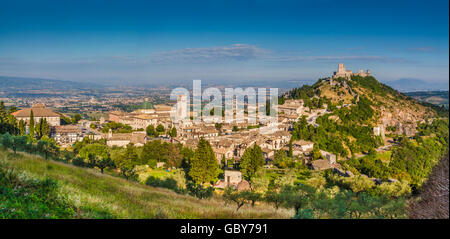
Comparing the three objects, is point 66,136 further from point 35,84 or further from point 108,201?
point 108,201

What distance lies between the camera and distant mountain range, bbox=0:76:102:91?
8466 millimetres

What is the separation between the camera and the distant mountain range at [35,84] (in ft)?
27.8

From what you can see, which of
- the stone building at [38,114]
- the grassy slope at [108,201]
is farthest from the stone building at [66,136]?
the grassy slope at [108,201]

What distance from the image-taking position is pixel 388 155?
100 ft

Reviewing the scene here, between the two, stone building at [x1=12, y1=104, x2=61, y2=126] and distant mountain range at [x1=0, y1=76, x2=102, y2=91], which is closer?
distant mountain range at [x1=0, y1=76, x2=102, y2=91]

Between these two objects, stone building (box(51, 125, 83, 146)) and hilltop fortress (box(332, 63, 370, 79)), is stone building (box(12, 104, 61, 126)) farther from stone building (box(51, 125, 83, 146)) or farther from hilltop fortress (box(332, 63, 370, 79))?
hilltop fortress (box(332, 63, 370, 79))

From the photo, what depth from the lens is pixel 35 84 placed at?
10391 mm

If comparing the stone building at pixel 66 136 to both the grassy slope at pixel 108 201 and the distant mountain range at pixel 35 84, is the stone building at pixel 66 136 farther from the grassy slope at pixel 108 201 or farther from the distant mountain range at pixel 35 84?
the grassy slope at pixel 108 201

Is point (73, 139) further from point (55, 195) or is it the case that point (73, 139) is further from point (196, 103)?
point (196, 103)

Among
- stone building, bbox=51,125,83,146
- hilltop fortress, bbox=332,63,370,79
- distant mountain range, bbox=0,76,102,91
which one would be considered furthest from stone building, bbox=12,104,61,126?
hilltop fortress, bbox=332,63,370,79

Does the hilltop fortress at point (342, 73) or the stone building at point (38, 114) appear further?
the hilltop fortress at point (342, 73)
